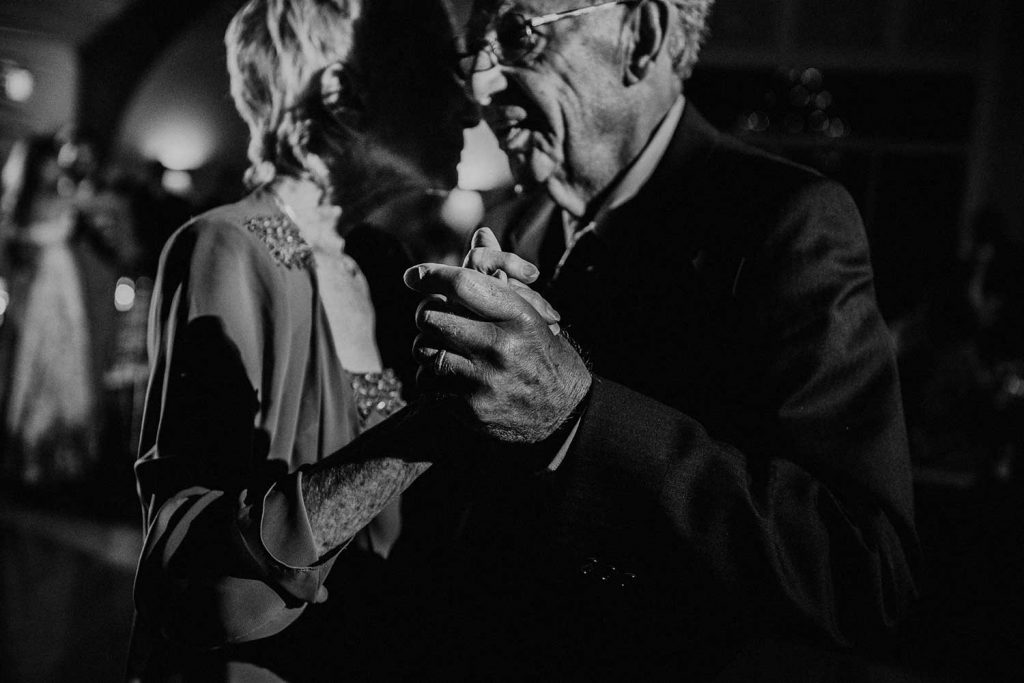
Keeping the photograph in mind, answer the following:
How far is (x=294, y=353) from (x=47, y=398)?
4.52m

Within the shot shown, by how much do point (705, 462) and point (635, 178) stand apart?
0.38 meters

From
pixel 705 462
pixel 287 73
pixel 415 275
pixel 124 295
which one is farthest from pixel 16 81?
pixel 124 295

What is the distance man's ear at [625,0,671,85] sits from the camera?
0.98m

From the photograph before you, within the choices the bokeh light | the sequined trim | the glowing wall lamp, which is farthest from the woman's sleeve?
the bokeh light

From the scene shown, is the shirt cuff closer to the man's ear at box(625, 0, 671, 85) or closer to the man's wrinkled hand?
the man's wrinkled hand

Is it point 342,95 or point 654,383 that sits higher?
point 342,95

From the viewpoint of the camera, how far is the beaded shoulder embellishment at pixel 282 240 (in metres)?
0.98

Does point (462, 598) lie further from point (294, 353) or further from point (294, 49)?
point (294, 49)

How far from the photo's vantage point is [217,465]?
92 cm

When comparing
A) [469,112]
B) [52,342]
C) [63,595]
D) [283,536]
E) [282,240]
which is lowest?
[63,595]

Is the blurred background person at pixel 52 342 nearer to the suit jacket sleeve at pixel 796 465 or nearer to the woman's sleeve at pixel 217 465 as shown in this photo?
the woman's sleeve at pixel 217 465

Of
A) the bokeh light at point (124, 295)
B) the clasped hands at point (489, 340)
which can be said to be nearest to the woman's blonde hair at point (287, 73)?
the clasped hands at point (489, 340)

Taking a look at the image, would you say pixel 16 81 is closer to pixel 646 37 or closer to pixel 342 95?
pixel 342 95

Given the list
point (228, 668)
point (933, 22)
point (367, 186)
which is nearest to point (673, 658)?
point (228, 668)
